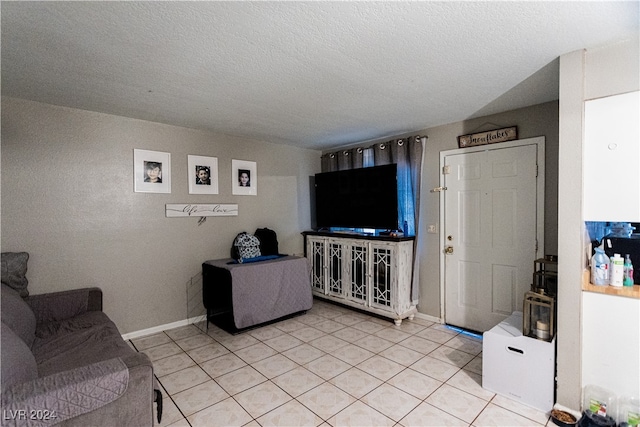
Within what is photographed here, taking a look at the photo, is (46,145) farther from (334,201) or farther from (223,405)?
(334,201)

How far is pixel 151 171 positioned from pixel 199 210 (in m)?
0.67

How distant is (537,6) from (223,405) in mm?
2948

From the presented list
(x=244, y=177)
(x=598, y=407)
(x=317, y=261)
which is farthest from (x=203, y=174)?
(x=598, y=407)

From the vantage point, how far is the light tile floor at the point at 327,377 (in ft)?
6.54

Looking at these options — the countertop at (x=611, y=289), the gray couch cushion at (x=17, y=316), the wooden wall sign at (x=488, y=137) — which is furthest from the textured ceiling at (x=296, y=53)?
the gray couch cushion at (x=17, y=316)

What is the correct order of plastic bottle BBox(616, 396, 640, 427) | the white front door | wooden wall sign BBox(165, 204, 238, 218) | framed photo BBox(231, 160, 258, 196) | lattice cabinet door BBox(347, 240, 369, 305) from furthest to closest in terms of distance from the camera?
framed photo BBox(231, 160, 258, 196)
lattice cabinet door BBox(347, 240, 369, 305)
wooden wall sign BBox(165, 204, 238, 218)
the white front door
plastic bottle BBox(616, 396, 640, 427)

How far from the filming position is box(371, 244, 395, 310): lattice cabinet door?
3.63 metres

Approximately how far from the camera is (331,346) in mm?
3033

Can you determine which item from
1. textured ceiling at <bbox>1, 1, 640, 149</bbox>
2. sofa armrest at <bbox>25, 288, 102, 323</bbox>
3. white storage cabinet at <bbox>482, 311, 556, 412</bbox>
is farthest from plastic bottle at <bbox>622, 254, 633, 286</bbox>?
sofa armrest at <bbox>25, 288, 102, 323</bbox>

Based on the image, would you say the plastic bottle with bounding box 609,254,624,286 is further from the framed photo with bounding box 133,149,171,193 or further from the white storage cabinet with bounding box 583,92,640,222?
the framed photo with bounding box 133,149,171,193

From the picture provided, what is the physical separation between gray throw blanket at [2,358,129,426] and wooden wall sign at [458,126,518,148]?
350cm

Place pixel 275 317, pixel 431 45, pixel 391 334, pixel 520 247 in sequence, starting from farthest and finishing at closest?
pixel 275 317 → pixel 391 334 → pixel 520 247 → pixel 431 45

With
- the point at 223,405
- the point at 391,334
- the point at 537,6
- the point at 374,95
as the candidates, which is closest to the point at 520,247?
the point at 391,334

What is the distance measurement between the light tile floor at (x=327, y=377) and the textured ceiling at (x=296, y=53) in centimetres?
230
